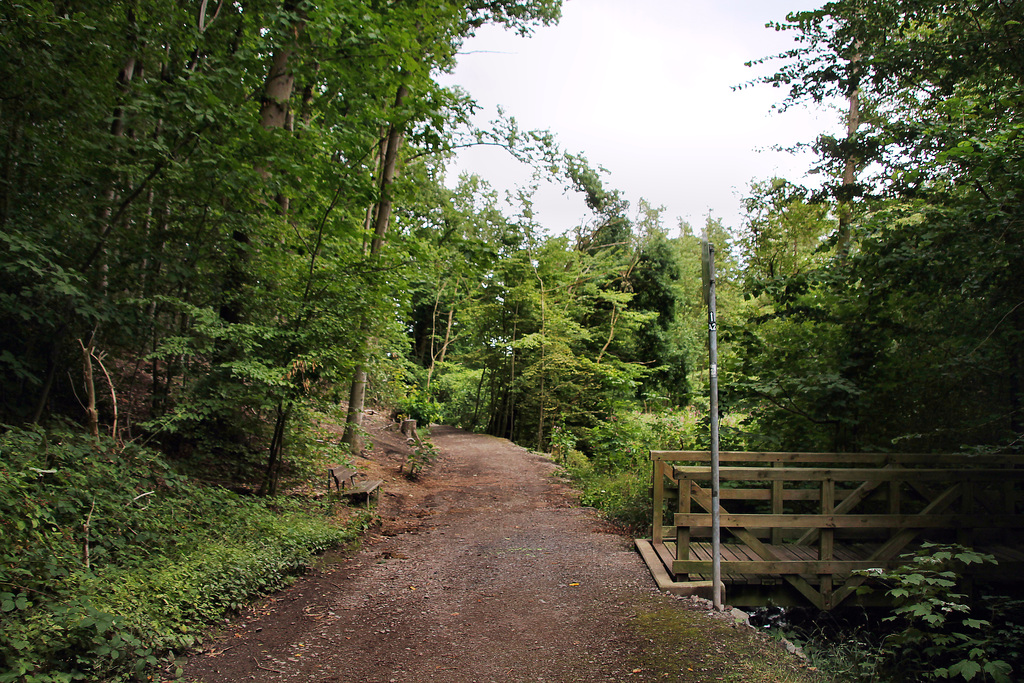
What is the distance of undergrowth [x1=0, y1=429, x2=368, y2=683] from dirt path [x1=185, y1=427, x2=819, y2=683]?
0.33 metres

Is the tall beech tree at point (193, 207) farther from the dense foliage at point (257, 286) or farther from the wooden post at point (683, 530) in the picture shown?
the wooden post at point (683, 530)

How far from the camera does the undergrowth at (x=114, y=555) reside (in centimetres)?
315

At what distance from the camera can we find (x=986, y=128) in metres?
6.37

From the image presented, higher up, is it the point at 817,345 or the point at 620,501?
the point at 817,345

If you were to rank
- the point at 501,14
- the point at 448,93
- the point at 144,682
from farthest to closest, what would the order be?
the point at 501,14, the point at 448,93, the point at 144,682

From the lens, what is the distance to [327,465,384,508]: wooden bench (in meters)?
8.00

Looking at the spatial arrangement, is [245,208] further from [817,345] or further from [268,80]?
[817,345]

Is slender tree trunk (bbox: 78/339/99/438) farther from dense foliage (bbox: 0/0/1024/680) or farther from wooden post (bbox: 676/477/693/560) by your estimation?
wooden post (bbox: 676/477/693/560)

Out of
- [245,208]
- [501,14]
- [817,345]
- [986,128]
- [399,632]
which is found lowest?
[399,632]

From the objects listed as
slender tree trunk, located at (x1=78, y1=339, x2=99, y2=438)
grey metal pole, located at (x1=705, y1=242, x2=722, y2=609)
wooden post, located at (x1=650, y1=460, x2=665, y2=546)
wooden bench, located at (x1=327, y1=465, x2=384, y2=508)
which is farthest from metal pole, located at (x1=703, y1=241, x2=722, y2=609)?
slender tree trunk, located at (x1=78, y1=339, x2=99, y2=438)

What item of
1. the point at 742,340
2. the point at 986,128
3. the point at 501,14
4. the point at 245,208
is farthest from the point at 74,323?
the point at 501,14

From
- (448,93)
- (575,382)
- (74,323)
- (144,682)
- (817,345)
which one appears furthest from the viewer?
(575,382)

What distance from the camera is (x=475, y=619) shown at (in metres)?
4.62

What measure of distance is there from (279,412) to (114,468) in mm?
1829
